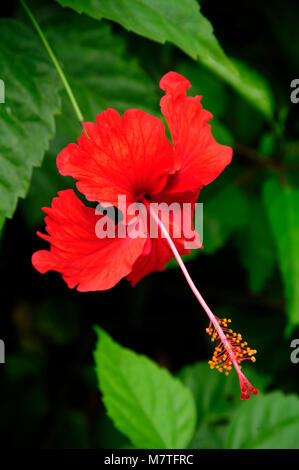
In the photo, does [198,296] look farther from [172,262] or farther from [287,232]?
[287,232]

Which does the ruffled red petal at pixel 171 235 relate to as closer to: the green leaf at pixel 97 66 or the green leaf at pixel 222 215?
the green leaf at pixel 97 66

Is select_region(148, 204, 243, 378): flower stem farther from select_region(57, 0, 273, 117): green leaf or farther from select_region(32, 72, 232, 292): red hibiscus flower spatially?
select_region(57, 0, 273, 117): green leaf

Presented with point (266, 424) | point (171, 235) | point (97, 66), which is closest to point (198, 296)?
point (171, 235)

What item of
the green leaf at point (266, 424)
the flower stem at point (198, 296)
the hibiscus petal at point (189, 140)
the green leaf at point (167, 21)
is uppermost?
the green leaf at point (167, 21)

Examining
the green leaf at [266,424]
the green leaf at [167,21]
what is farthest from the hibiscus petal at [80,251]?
the green leaf at [266,424]
